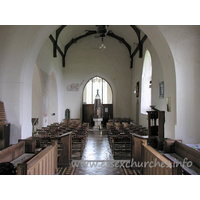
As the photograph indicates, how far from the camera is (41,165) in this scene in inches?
110

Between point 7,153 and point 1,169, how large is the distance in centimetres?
127

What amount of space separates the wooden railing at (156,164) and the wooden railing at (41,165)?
1775mm

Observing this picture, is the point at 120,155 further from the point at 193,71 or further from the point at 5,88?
the point at 5,88

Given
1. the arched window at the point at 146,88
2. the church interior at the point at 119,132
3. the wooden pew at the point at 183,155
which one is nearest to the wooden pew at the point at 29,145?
the church interior at the point at 119,132

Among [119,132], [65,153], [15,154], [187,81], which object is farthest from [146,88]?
[15,154]

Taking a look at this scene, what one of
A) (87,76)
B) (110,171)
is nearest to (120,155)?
(110,171)

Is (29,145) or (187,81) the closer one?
(29,145)

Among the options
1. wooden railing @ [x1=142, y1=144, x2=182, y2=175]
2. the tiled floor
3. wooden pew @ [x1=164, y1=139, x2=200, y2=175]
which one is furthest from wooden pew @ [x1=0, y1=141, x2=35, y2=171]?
wooden pew @ [x1=164, y1=139, x2=200, y2=175]

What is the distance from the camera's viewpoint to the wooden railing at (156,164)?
2.14m

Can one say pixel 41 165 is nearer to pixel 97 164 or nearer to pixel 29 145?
pixel 29 145

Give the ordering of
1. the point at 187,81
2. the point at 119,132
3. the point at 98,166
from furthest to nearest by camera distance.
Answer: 1. the point at 119,132
2. the point at 187,81
3. the point at 98,166

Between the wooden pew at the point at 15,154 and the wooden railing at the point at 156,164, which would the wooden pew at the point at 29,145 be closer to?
the wooden pew at the point at 15,154

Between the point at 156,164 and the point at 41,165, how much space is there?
184 cm

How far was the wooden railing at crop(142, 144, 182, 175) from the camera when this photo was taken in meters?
2.14
